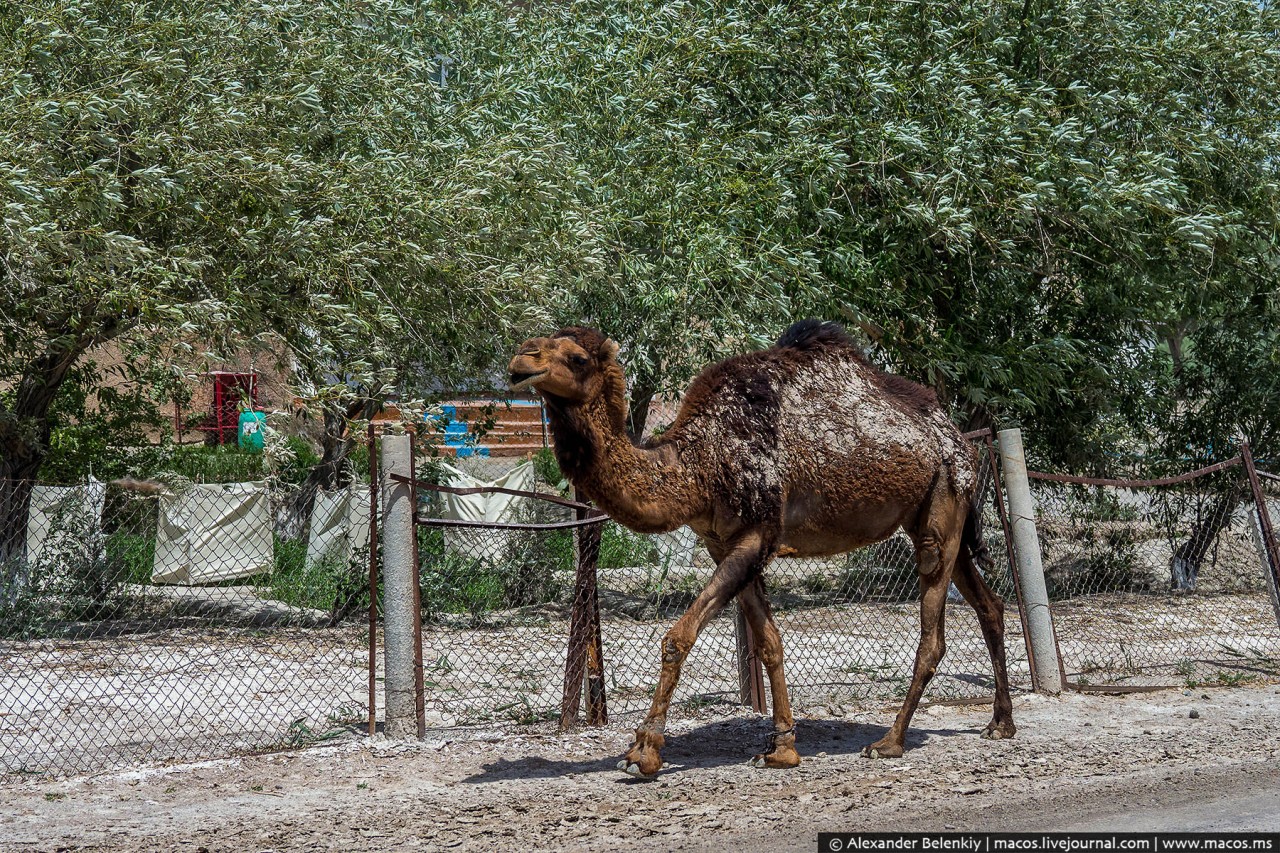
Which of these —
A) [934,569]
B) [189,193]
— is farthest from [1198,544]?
[189,193]

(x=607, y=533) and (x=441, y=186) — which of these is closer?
(x=441, y=186)

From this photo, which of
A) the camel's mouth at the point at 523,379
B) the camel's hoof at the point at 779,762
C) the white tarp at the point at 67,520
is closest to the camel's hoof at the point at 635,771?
the camel's hoof at the point at 779,762

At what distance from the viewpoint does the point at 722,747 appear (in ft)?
25.8

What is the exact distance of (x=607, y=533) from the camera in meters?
13.3

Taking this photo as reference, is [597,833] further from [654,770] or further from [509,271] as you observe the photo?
[509,271]

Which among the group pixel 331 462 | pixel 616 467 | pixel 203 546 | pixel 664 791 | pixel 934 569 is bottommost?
pixel 664 791

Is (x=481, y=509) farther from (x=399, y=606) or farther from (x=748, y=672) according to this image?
(x=399, y=606)

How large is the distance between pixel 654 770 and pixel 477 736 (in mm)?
1669

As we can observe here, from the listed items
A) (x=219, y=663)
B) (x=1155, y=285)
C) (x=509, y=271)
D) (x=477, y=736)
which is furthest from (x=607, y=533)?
(x=1155, y=285)

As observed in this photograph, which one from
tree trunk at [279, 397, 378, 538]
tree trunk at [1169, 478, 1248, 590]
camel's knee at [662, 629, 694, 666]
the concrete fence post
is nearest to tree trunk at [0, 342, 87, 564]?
tree trunk at [279, 397, 378, 538]

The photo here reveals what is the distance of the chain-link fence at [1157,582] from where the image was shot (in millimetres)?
10461

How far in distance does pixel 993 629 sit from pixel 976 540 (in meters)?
0.57

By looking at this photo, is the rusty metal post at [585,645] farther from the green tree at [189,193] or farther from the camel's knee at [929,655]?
the green tree at [189,193]

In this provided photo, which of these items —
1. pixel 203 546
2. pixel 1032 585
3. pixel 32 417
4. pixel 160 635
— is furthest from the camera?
pixel 32 417
